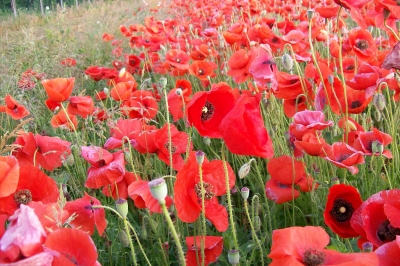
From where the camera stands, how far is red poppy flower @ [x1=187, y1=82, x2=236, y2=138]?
1.03 metres

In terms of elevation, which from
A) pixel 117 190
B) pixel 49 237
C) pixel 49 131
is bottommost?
pixel 49 131

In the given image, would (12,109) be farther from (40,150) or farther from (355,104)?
(355,104)

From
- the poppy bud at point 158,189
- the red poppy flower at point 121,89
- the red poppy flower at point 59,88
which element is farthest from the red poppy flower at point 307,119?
the red poppy flower at point 121,89

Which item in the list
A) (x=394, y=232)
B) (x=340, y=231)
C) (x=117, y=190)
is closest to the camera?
(x=394, y=232)

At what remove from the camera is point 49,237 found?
653 millimetres

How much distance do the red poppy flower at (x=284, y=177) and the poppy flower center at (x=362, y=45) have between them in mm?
966

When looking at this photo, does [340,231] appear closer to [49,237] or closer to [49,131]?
[49,237]

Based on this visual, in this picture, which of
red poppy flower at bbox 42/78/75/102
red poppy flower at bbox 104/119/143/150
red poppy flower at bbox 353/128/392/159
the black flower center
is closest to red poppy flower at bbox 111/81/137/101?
red poppy flower at bbox 42/78/75/102

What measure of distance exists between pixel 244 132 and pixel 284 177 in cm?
67

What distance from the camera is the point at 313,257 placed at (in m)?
0.74

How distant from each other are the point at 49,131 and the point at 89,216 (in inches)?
84.2

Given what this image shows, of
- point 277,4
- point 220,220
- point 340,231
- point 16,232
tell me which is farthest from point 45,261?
point 277,4

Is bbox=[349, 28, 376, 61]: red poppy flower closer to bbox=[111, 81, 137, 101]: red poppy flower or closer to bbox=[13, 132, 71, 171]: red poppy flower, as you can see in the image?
bbox=[111, 81, 137, 101]: red poppy flower

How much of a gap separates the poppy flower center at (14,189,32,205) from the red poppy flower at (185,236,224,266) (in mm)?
473
